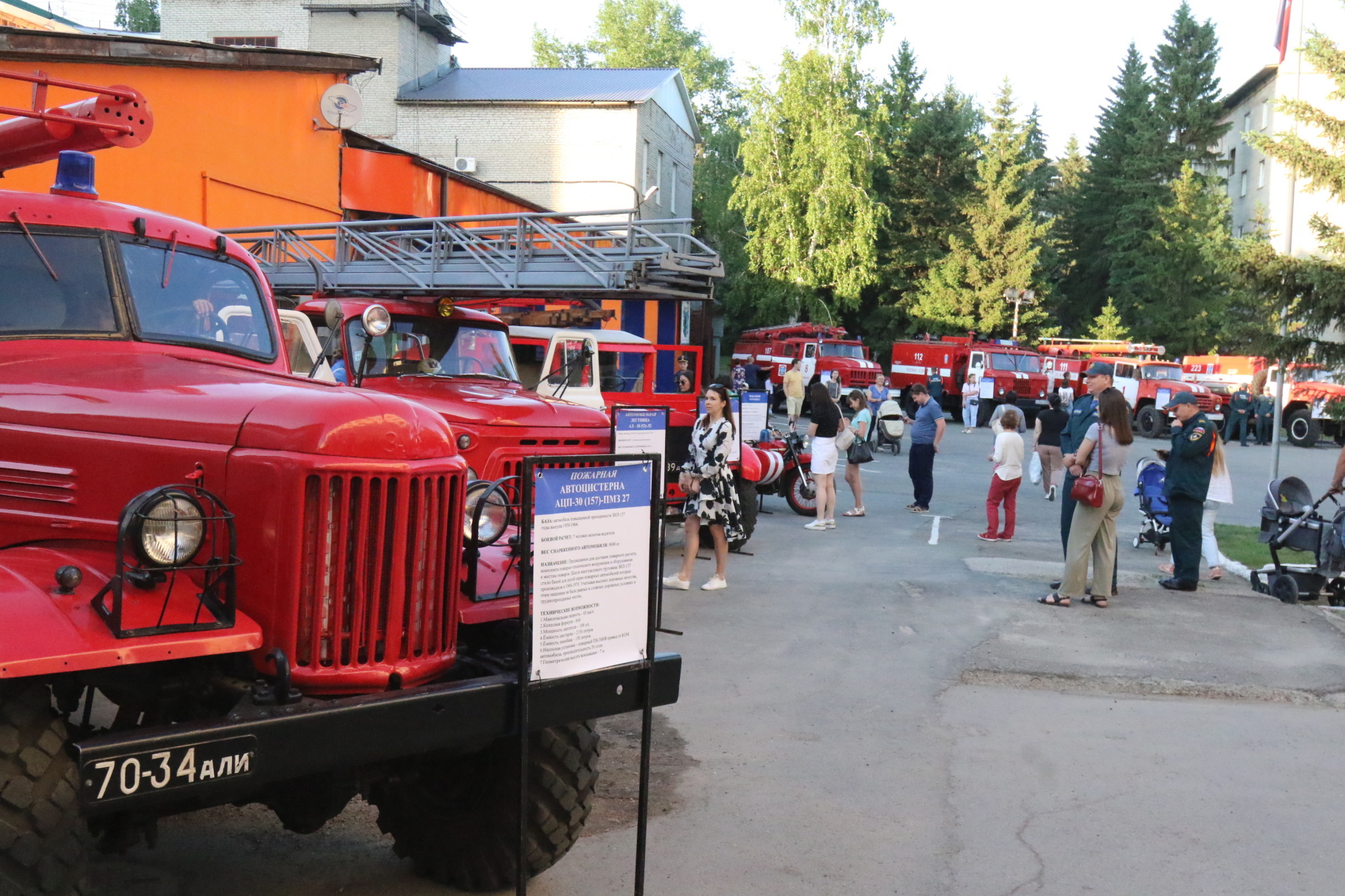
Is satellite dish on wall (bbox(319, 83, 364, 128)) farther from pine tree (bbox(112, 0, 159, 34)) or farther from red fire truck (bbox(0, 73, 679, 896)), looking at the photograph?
pine tree (bbox(112, 0, 159, 34))

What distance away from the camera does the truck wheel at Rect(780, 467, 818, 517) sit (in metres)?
15.7

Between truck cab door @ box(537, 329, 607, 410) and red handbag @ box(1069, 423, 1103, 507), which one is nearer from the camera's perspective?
red handbag @ box(1069, 423, 1103, 507)

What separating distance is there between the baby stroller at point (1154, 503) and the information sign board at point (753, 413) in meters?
4.32

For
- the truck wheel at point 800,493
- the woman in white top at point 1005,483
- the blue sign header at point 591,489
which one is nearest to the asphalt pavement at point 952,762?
the blue sign header at point 591,489

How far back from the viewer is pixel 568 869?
15.7 feet

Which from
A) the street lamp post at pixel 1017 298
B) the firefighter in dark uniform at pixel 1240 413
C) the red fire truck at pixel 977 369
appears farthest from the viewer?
the street lamp post at pixel 1017 298

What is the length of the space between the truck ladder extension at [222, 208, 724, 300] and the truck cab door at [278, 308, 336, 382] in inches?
53.3

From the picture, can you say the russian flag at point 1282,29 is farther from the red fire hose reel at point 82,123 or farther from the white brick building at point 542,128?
the white brick building at point 542,128

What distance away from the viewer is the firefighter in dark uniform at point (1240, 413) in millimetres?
31438

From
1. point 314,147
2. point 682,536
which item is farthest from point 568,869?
point 314,147

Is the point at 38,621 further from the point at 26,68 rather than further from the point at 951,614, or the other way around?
the point at 26,68

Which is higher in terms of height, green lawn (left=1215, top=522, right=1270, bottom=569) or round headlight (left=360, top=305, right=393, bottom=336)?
round headlight (left=360, top=305, right=393, bottom=336)

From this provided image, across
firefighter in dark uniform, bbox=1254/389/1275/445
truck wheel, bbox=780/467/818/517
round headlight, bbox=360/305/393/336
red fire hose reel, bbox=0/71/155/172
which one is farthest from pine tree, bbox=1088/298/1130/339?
red fire hose reel, bbox=0/71/155/172

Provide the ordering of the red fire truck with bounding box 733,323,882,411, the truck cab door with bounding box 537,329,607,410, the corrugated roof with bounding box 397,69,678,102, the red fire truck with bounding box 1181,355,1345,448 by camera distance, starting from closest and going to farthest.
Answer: the truck cab door with bounding box 537,329,607,410 < the red fire truck with bounding box 1181,355,1345,448 < the corrugated roof with bounding box 397,69,678,102 < the red fire truck with bounding box 733,323,882,411
